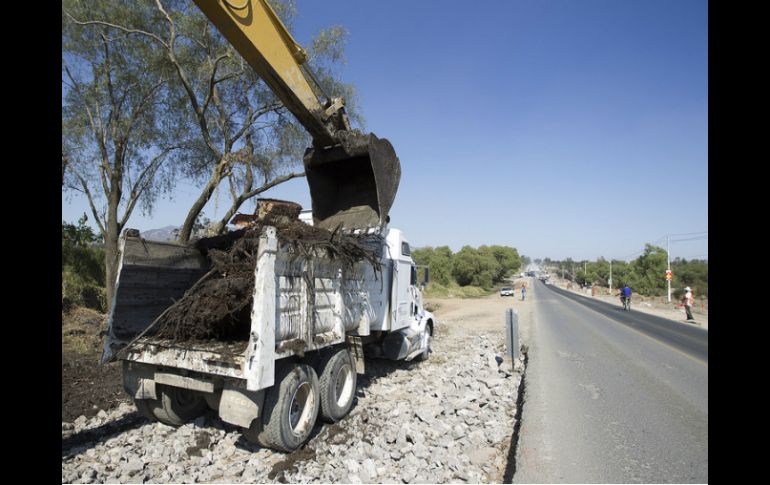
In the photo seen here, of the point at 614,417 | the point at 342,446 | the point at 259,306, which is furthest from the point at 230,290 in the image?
the point at 614,417

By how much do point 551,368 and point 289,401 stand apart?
5.43m

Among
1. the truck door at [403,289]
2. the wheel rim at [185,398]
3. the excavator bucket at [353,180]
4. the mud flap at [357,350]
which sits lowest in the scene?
the wheel rim at [185,398]

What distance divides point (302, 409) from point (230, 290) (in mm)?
1596

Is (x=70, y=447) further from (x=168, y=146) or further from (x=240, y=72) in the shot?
(x=168, y=146)

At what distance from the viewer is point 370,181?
741cm

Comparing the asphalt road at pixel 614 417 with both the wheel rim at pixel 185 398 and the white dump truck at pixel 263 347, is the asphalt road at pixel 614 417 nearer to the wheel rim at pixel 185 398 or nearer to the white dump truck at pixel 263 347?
the white dump truck at pixel 263 347

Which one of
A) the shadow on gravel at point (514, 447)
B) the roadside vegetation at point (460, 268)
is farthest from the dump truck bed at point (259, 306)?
the roadside vegetation at point (460, 268)

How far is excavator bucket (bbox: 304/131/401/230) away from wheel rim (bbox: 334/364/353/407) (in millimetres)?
2268

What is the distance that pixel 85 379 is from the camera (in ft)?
22.1

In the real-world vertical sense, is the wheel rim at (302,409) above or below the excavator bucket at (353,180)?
below

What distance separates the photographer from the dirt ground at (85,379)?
5.54 metres

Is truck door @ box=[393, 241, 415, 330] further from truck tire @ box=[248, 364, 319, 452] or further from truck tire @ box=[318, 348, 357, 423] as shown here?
truck tire @ box=[248, 364, 319, 452]

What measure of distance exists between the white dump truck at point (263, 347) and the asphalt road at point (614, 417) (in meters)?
2.32

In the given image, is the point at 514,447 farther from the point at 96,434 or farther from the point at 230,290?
the point at 96,434
